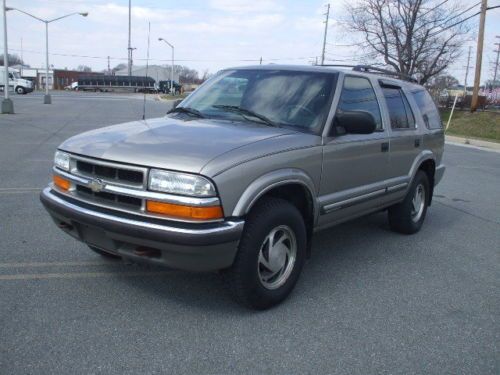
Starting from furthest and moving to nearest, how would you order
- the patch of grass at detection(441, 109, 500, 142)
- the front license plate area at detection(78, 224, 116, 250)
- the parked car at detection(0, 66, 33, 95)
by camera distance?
the parked car at detection(0, 66, 33, 95), the patch of grass at detection(441, 109, 500, 142), the front license plate area at detection(78, 224, 116, 250)

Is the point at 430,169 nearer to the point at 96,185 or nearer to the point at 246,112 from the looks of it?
the point at 246,112

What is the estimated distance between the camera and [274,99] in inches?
170

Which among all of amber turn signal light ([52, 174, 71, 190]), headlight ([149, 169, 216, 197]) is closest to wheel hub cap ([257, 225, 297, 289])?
headlight ([149, 169, 216, 197])

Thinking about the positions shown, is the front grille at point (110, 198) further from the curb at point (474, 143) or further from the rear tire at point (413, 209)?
the curb at point (474, 143)

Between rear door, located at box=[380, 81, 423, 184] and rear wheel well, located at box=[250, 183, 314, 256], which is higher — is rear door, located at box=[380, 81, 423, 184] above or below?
above

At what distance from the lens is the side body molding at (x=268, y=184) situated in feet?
10.9

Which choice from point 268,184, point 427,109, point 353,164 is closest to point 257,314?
point 268,184

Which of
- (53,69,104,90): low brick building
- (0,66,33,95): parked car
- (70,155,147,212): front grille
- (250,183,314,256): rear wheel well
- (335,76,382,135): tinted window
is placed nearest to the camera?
(70,155,147,212): front grille

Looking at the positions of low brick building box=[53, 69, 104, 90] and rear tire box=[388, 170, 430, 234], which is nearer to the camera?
rear tire box=[388, 170, 430, 234]

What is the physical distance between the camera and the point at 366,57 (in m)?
36.2

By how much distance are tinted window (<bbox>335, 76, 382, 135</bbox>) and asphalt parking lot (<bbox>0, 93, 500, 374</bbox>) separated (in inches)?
55.8

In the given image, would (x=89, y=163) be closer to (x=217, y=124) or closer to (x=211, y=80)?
(x=217, y=124)

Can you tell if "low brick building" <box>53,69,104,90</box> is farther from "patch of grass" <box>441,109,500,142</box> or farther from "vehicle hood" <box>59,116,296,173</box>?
"vehicle hood" <box>59,116,296,173</box>

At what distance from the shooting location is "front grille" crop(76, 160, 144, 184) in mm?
3291
